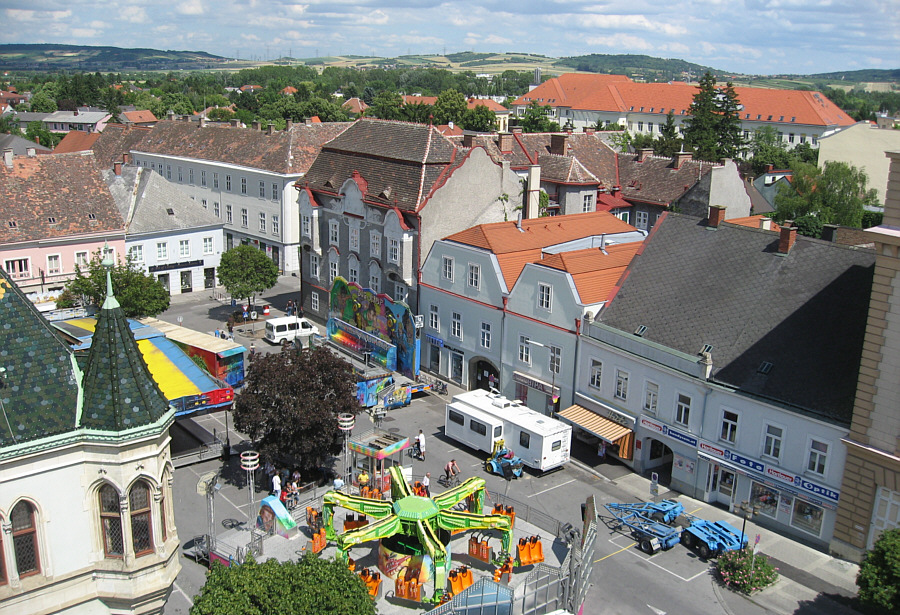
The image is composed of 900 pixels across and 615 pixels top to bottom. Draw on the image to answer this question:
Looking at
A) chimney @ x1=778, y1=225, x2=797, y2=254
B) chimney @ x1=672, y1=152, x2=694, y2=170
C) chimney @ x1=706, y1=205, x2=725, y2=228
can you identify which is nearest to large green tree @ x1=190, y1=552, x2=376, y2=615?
chimney @ x1=778, y1=225, x2=797, y2=254

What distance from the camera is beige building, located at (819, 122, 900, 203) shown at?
91500 mm

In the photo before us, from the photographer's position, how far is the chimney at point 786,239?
36562 mm

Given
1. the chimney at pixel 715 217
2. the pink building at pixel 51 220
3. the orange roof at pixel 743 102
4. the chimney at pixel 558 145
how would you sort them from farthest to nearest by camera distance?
the orange roof at pixel 743 102, the chimney at pixel 558 145, the pink building at pixel 51 220, the chimney at pixel 715 217

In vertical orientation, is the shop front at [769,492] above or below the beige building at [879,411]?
below

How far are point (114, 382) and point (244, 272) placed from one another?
41802 millimetres

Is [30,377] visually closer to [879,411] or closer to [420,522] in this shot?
[420,522]

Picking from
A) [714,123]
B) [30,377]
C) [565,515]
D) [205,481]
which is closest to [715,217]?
[565,515]

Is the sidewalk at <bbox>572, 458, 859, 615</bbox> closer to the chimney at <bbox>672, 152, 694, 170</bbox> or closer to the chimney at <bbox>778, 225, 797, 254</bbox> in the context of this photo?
the chimney at <bbox>778, 225, 797, 254</bbox>

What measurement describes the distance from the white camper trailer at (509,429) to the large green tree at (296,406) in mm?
6728

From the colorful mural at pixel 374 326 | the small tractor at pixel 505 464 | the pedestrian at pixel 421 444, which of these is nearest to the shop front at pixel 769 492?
the small tractor at pixel 505 464

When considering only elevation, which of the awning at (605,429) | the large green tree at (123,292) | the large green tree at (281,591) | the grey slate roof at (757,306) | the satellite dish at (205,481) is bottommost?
the satellite dish at (205,481)

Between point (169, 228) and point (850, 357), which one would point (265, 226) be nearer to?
point (169, 228)

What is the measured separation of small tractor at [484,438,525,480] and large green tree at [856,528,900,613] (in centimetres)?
1561

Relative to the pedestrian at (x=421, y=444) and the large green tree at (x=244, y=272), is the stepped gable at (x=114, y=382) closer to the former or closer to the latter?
the pedestrian at (x=421, y=444)
